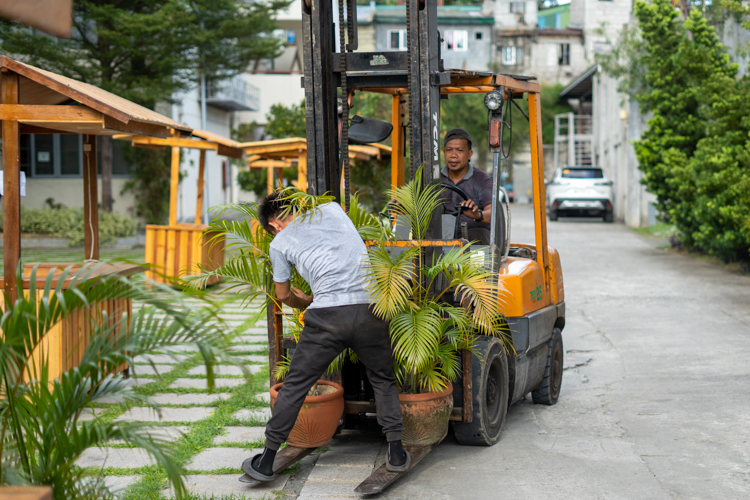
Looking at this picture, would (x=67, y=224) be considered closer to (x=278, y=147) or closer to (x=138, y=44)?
(x=138, y=44)

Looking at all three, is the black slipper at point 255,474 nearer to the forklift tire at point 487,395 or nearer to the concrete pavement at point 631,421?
the concrete pavement at point 631,421

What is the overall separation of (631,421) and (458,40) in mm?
48581

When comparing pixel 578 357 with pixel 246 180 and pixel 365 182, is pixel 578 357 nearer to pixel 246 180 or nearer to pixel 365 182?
pixel 365 182

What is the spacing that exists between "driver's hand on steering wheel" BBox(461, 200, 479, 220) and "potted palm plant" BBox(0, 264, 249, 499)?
319cm

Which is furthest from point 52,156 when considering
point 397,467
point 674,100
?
point 397,467

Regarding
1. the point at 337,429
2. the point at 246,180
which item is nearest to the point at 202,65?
the point at 246,180

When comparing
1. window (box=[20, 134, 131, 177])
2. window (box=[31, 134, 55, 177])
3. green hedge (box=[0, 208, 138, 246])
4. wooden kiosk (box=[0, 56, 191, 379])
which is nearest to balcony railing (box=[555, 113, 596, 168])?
window (box=[20, 134, 131, 177])

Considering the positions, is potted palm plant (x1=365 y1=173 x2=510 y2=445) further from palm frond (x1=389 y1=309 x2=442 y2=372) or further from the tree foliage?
the tree foliage

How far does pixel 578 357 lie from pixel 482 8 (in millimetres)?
48229

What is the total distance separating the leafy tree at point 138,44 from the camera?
2047cm

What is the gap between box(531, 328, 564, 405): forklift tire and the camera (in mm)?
6938

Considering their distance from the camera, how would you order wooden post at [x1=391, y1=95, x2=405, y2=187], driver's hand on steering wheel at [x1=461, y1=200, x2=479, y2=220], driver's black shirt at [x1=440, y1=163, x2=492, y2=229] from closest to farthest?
driver's hand on steering wheel at [x1=461, y1=200, x2=479, y2=220]
driver's black shirt at [x1=440, y1=163, x2=492, y2=229]
wooden post at [x1=391, y1=95, x2=405, y2=187]

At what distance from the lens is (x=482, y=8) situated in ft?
177

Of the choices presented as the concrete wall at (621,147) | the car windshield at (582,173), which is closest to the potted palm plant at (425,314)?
the concrete wall at (621,147)
